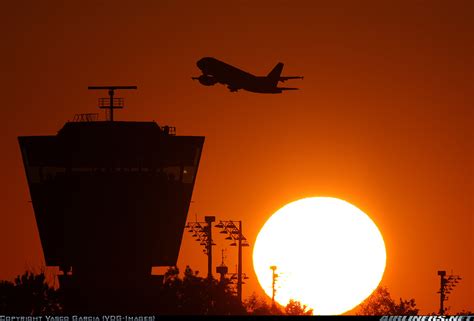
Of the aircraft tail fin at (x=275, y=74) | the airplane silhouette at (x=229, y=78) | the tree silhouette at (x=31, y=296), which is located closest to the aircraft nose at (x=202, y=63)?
the airplane silhouette at (x=229, y=78)

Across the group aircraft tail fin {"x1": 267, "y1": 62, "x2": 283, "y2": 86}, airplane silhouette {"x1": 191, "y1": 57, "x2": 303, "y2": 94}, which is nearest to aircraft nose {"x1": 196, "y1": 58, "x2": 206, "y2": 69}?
airplane silhouette {"x1": 191, "y1": 57, "x2": 303, "y2": 94}

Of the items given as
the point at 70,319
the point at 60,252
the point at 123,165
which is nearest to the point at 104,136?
the point at 123,165

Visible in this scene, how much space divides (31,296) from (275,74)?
1715 inches

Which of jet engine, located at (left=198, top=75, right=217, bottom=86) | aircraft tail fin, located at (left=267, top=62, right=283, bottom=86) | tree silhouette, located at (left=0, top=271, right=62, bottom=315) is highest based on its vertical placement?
aircraft tail fin, located at (left=267, top=62, right=283, bottom=86)

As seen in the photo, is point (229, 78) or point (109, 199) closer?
point (229, 78)

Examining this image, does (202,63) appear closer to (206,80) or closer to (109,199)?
(206,80)

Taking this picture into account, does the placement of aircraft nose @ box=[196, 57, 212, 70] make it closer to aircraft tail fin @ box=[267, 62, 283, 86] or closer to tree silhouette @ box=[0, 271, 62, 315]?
aircraft tail fin @ box=[267, 62, 283, 86]

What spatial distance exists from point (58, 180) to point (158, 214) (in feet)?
45.6

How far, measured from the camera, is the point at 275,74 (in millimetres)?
192000

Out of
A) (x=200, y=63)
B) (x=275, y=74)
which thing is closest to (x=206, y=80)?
(x=200, y=63)

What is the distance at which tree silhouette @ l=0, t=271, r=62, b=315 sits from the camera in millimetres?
186500

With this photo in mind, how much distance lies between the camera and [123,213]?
189250 mm

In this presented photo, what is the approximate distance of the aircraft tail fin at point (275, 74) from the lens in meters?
187

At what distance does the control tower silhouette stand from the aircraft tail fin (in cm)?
1415
